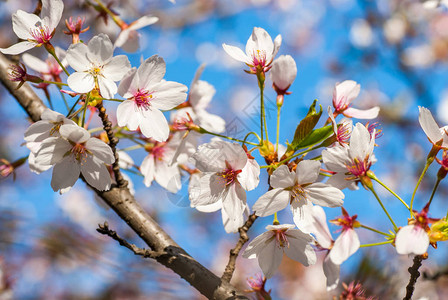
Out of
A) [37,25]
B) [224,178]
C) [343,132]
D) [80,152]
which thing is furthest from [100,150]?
[343,132]

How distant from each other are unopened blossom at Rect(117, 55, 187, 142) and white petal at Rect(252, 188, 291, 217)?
0.39 metres

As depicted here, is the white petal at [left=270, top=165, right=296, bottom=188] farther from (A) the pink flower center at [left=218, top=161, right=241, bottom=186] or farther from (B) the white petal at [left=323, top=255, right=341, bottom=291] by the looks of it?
(B) the white petal at [left=323, top=255, right=341, bottom=291]

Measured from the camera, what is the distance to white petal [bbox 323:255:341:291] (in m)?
1.17

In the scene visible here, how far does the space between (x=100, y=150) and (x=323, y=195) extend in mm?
692

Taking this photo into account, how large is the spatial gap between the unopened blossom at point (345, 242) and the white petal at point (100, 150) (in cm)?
69

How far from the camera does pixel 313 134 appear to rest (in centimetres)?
128

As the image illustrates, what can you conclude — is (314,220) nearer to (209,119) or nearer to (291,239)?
(291,239)

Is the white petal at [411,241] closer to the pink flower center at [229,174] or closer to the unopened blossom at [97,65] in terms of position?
the pink flower center at [229,174]

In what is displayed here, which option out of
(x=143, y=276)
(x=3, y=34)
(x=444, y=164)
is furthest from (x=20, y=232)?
(x=3, y=34)

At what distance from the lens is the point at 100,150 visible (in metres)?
1.31

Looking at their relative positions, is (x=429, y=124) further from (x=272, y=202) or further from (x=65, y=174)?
(x=65, y=174)

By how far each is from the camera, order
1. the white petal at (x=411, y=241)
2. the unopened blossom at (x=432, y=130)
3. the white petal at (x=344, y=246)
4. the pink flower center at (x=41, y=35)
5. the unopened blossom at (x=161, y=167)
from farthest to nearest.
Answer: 1. the unopened blossom at (x=161, y=167)
2. the pink flower center at (x=41, y=35)
3. the unopened blossom at (x=432, y=130)
4. the white petal at (x=344, y=246)
5. the white petal at (x=411, y=241)

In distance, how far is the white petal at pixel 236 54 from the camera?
1399 mm

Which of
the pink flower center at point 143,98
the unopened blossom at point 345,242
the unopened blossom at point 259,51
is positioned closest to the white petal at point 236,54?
the unopened blossom at point 259,51
